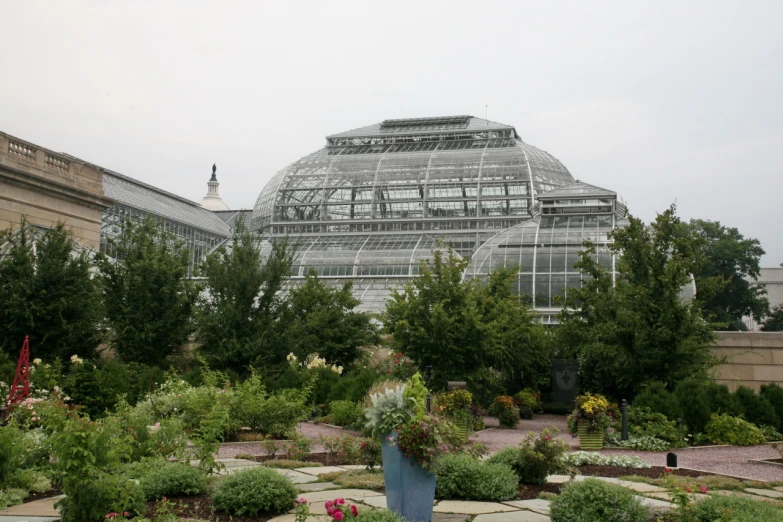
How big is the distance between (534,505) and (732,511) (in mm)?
2217

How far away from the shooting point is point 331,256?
147 feet

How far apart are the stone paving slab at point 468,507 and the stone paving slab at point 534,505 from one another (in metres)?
0.17

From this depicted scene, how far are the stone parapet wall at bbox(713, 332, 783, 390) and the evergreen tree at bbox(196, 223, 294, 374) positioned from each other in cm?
1192

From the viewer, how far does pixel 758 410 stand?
16812mm

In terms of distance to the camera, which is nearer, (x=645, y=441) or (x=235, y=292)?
(x=645, y=441)

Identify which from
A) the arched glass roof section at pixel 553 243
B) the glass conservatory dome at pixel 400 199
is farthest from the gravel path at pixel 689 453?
the glass conservatory dome at pixel 400 199

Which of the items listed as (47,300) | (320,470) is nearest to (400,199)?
(47,300)

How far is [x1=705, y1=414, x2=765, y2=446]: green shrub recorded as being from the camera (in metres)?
15.6

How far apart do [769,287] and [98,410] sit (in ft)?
322

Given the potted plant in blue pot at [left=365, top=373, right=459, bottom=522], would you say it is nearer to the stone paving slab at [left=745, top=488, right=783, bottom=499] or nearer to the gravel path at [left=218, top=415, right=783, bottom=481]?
the stone paving slab at [left=745, top=488, right=783, bottom=499]

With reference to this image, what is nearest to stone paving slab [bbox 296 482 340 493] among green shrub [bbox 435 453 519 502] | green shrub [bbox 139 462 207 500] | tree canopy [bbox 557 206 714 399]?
green shrub [bbox 139 462 207 500]

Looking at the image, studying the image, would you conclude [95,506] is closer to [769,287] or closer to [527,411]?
[527,411]

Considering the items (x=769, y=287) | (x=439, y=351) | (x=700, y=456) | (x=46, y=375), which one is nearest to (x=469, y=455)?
(x=700, y=456)

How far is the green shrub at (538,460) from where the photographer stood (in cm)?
916
